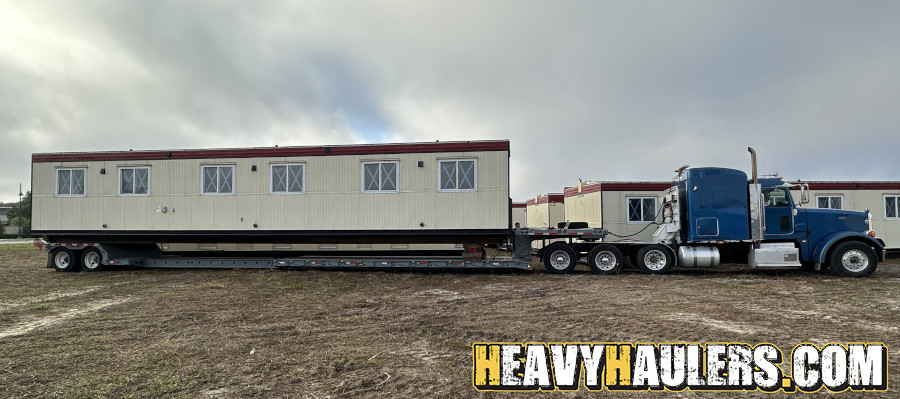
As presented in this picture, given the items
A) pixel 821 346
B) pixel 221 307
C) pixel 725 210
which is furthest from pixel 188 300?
pixel 725 210

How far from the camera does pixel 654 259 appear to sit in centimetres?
1217

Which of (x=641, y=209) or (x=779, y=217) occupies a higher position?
(x=641, y=209)

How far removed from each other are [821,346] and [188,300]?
9783 mm

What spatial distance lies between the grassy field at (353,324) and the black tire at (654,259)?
76cm

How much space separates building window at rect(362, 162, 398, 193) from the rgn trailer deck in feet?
0.10

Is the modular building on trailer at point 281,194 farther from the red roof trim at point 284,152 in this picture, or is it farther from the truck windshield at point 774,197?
the truck windshield at point 774,197

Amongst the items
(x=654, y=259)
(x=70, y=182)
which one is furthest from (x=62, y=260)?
(x=654, y=259)

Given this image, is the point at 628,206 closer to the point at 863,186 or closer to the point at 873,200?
the point at 863,186

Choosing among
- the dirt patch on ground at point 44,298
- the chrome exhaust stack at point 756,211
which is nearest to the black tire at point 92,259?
the dirt patch on ground at point 44,298

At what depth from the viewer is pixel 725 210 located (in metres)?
11.7

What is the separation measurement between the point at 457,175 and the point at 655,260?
609 centimetres

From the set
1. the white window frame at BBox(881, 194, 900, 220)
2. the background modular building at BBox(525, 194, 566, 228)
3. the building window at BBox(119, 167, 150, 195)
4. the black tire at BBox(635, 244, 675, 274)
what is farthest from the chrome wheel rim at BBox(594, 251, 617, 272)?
the white window frame at BBox(881, 194, 900, 220)

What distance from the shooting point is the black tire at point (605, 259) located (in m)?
12.1

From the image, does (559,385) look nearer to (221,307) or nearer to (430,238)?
(221,307)
